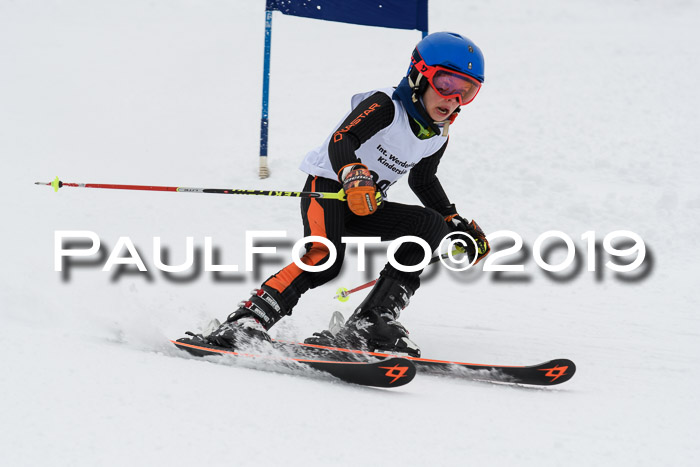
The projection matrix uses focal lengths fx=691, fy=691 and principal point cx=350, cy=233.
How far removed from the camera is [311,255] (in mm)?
3488

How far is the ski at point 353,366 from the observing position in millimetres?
2957

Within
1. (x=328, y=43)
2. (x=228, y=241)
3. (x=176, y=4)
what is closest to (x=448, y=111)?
(x=228, y=241)

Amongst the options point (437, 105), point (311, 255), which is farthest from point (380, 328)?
point (437, 105)

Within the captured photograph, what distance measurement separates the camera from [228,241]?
643 centimetres

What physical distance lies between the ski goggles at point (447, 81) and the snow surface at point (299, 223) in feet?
4.77

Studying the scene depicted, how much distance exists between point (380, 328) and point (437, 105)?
1187 mm

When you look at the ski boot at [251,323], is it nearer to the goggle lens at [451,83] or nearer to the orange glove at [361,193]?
the orange glove at [361,193]

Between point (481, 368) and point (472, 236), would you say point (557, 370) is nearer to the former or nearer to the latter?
point (481, 368)

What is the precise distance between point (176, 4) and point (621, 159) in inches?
416

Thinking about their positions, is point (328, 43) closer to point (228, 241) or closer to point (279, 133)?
point (279, 133)

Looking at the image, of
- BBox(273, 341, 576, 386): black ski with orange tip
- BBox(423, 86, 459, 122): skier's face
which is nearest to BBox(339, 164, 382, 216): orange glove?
BBox(423, 86, 459, 122): skier's face

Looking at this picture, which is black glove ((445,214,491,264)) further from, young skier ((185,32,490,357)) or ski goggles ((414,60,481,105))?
ski goggles ((414,60,481,105))

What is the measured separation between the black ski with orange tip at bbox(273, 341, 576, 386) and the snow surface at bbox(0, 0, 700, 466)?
0.09 meters

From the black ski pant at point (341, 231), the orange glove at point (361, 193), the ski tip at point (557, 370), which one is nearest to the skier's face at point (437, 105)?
the black ski pant at point (341, 231)
